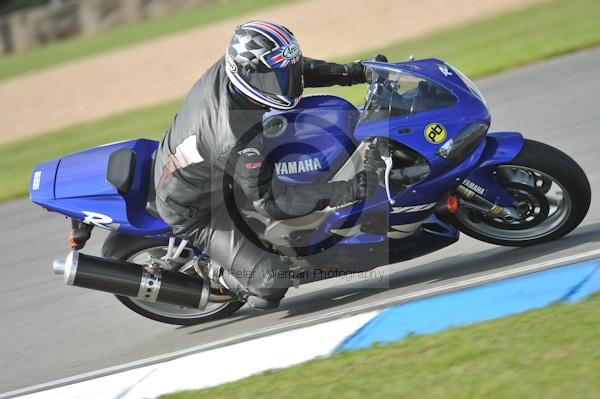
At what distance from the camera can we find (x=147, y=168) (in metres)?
5.48

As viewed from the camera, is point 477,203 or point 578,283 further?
point 477,203

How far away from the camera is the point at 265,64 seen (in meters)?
4.68

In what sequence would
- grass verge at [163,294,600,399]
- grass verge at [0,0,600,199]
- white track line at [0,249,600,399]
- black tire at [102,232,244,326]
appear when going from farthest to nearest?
grass verge at [0,0,600,199] < black tire at [102,232,244,326] < white track line at [0,249,600,399] < grass verge at [163,294,600,399]

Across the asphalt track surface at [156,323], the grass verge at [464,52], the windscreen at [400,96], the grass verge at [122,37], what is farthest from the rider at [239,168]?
the grass verge at [122,37]

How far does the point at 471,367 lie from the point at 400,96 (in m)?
1.75

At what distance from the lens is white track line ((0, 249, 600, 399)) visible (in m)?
4.98

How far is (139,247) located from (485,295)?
7.14 feet

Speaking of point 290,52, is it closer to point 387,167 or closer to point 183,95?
point 387,167

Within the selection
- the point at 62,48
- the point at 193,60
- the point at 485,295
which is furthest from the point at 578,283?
the point at 62,48

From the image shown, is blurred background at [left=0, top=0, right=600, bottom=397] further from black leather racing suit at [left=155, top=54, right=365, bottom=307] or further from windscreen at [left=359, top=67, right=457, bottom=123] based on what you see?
windscreen at [left=359, top=67, right=457, bottom=123]

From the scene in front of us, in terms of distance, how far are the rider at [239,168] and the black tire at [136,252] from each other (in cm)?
46

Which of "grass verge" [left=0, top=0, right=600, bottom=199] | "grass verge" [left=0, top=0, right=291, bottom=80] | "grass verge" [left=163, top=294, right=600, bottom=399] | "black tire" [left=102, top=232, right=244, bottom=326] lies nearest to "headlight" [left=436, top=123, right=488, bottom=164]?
"grass verge" [left=163, top=294, right=600, bottom=399]

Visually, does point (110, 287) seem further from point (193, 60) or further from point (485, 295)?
point (193, 60)

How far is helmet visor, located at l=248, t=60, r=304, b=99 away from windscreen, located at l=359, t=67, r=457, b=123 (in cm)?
46
